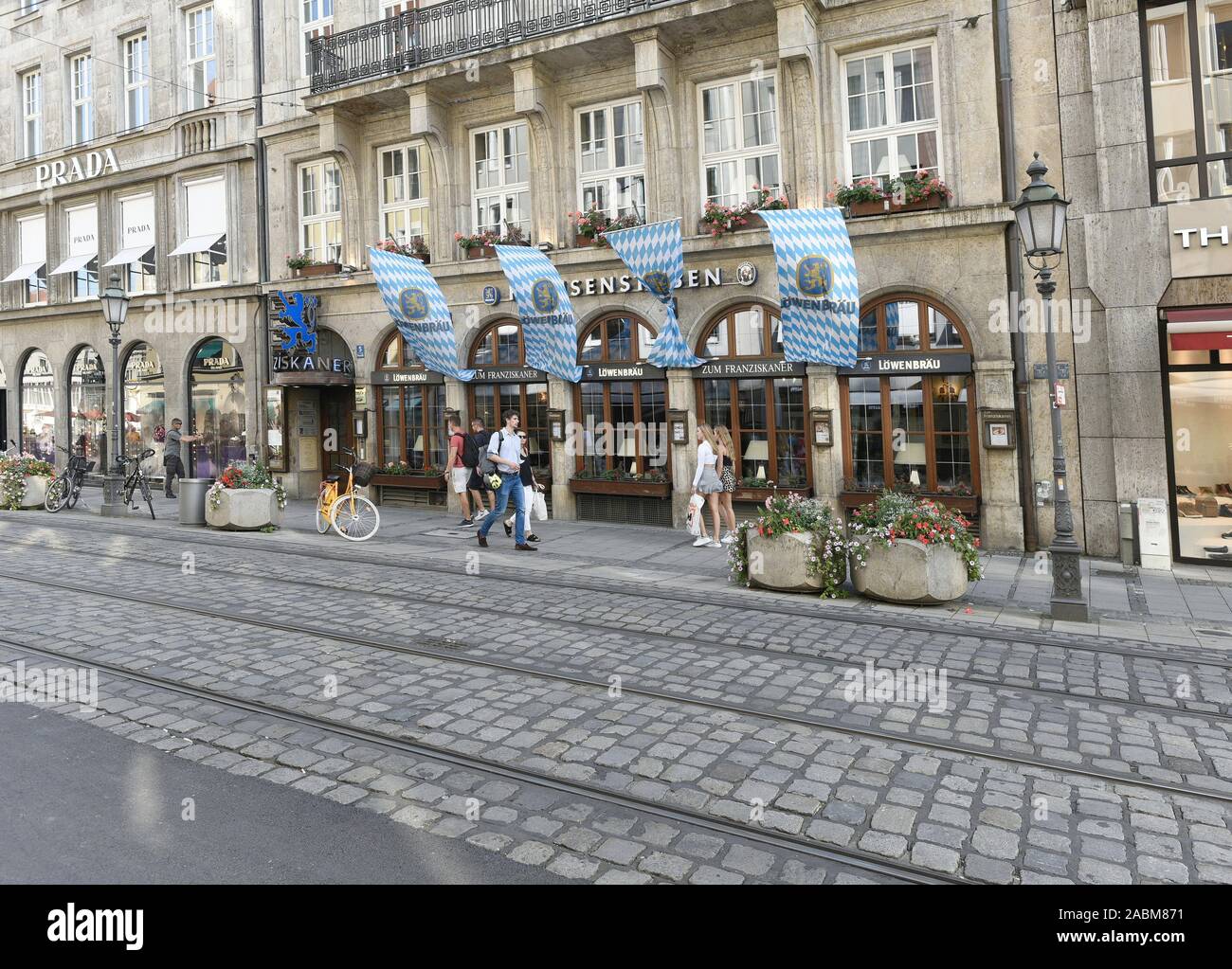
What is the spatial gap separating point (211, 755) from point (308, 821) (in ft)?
3.73

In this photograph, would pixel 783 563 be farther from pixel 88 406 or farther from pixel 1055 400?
pixel 88 406

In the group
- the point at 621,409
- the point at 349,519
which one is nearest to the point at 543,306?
the point at 621,409

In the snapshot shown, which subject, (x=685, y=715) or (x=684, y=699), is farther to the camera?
(x=684, y=699)

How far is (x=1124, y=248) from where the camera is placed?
39.0 ft

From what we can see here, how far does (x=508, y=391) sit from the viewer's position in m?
17.5

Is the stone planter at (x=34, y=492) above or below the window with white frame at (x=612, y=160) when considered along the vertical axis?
below

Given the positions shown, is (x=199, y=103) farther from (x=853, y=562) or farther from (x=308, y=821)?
(x=308, y=821)

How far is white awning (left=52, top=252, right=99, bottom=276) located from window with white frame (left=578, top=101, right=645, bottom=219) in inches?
629

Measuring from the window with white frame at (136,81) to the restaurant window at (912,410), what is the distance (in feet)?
68.5

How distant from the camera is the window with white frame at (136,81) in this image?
23.1 meters

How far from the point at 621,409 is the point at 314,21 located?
507 inches

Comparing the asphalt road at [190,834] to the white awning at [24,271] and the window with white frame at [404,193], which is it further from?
the white awning at [24,271]

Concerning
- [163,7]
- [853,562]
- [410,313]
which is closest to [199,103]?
[163,7]

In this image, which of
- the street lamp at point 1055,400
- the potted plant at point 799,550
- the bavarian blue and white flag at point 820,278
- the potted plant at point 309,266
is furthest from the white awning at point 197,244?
the street lamp at point 1055,400
